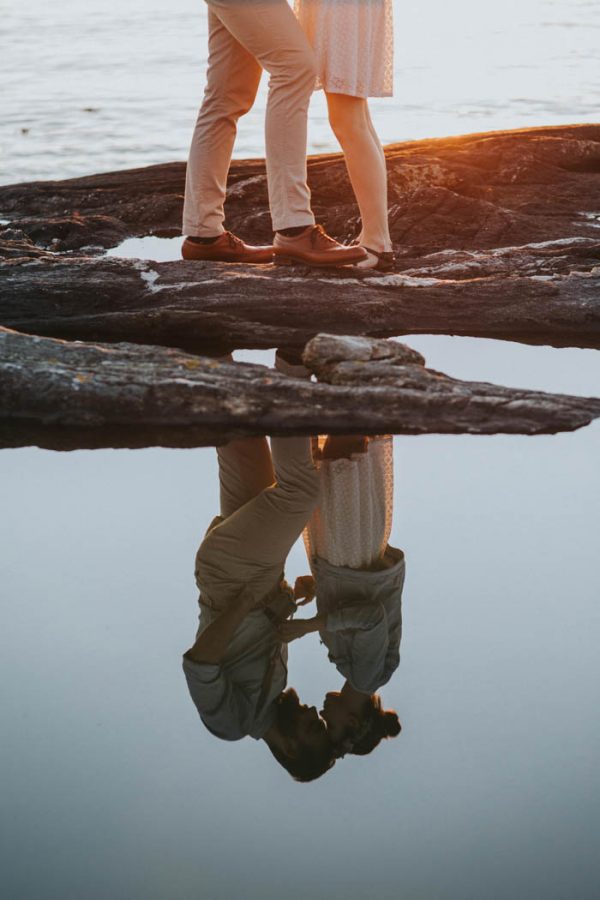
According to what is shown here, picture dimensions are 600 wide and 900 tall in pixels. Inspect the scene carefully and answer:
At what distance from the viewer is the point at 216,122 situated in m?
4.36

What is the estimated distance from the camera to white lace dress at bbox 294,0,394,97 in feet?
13.7

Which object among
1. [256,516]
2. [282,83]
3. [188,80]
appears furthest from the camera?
[188,80]

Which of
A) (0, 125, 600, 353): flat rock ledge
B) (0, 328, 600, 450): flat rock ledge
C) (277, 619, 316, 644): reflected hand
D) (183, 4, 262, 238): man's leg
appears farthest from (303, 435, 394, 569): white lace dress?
(183, 4, 262, 238): man's leg

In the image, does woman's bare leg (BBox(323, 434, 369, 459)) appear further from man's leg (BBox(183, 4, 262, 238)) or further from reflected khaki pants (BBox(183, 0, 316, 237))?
man's leg (BBox(183, 4, 262, 238))

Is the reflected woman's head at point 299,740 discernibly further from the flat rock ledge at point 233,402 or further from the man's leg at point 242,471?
the flat rock ledge at point 233,402

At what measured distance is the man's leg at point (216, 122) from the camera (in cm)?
426

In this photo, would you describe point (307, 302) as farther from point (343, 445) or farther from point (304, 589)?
point (304, 589)

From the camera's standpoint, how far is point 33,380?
3.47 metres

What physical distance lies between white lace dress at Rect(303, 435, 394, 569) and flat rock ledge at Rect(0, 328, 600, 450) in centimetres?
12

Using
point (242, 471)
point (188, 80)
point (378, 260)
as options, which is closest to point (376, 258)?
point (378, 260)

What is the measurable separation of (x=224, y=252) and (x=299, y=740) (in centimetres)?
261

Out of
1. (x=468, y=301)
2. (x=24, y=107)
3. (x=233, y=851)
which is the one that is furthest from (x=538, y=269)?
(x=24, y=107)

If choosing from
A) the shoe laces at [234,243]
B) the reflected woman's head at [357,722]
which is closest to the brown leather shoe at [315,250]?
the shoe laces at [234,243]

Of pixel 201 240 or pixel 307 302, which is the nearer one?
pixel 307 302
